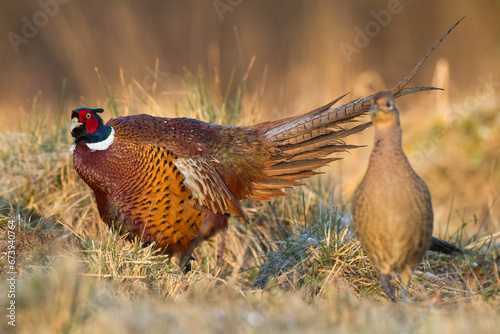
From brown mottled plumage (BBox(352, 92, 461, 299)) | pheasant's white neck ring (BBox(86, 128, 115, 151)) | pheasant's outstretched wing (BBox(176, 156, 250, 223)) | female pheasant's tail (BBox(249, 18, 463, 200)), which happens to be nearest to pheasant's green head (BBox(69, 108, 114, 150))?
pheasant's white neck ring (BBox(86, 128, 115, 151))

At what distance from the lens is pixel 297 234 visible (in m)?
4.46

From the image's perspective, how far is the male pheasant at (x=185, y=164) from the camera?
3951mm

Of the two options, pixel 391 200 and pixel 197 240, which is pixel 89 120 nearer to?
pixel 197 240

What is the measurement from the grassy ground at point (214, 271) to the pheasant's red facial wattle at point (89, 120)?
0.63 m

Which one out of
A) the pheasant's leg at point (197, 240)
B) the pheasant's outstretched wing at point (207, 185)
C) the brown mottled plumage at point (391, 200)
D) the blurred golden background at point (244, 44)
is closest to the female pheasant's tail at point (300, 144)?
the pheasant's outstretched wing at point (207, 185)

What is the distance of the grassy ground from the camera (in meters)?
2.36

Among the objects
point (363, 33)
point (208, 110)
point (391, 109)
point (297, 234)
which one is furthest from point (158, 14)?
point (391, 109)

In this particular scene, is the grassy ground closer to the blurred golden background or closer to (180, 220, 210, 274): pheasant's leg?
(180, 220, 210, 274): pheasant's leg

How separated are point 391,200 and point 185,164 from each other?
159 centimetres

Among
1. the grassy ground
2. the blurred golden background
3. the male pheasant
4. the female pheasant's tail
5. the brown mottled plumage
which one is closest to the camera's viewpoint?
the grassy ground

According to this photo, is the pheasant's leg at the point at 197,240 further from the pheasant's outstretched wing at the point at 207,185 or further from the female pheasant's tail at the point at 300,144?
the female pheasant's tail at the point at 300,144

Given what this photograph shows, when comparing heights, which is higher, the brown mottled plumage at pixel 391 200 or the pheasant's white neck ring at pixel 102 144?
the pheasant's white neck ring at pixel 102 144

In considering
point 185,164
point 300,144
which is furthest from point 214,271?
point 300,144

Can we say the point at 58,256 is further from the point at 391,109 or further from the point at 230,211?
the point at 391,109
